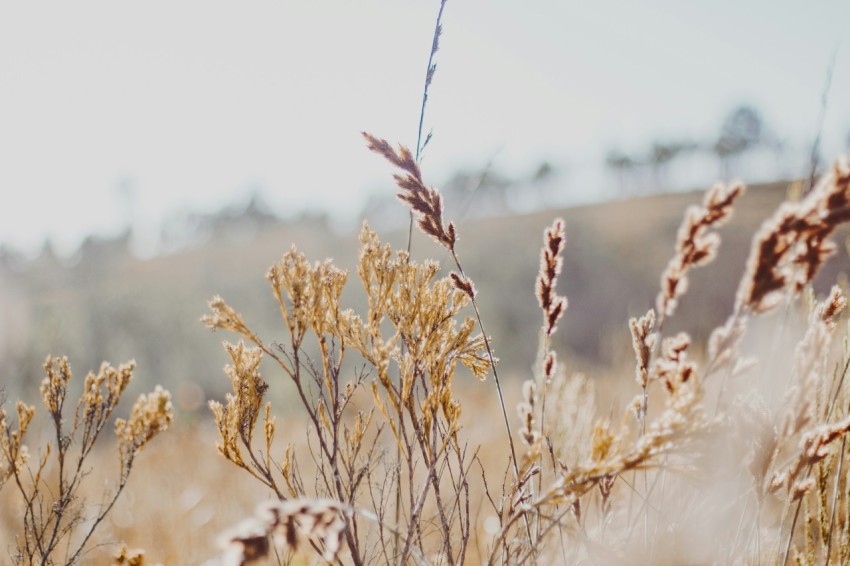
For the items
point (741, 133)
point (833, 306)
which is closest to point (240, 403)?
point (833, 306)

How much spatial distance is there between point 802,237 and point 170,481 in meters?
5.41

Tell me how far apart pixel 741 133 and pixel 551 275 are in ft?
236

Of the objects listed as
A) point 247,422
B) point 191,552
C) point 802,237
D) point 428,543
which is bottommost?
point 428,543

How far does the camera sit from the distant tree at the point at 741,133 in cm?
6309

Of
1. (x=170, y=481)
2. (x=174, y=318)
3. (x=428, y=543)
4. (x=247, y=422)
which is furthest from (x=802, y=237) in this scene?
(x=174, y=318)

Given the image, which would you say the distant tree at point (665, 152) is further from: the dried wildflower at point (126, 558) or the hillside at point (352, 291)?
the dried wildflower at point (126, 558)

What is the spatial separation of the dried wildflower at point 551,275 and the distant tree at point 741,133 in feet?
235

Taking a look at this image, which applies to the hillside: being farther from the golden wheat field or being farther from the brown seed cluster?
the brown seed cluster

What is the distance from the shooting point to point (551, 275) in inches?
51.2

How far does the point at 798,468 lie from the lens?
119 cm

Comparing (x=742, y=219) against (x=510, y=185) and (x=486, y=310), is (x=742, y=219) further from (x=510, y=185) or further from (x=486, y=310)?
(x=510, y=185)

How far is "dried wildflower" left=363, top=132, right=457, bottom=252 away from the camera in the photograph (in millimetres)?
1228

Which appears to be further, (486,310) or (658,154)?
(658,154)

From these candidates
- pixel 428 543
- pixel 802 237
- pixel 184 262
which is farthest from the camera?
pixel 184 262
